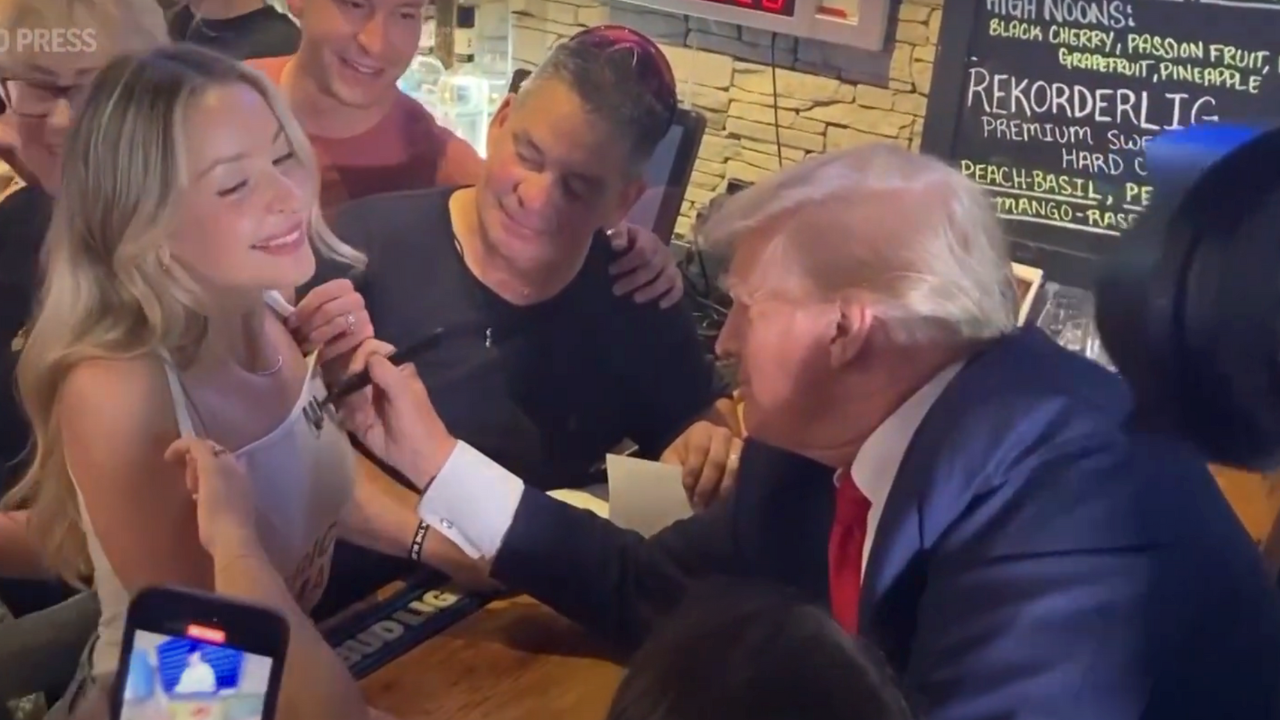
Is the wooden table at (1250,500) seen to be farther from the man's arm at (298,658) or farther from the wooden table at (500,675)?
the man's arm at (298,658)

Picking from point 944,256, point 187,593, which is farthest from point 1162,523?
point 187,593

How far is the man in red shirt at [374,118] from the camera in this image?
1311mm

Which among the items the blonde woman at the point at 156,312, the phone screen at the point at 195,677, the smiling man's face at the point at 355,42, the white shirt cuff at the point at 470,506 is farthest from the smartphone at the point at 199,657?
the smiling man's face at the point at 355,42

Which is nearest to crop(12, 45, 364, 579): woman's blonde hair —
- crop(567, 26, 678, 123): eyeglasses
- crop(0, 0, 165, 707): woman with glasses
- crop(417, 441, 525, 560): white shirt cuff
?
crop(0, 0, 165, 707): woman with glasses

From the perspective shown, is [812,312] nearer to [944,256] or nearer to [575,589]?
[944,256]

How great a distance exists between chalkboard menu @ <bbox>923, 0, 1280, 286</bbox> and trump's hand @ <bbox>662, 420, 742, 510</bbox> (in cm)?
75

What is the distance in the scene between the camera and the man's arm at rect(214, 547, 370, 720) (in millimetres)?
831

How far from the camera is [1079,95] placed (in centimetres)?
184

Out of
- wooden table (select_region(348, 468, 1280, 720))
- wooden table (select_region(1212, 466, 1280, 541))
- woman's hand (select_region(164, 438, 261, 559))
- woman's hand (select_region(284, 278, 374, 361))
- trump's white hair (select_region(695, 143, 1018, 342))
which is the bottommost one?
wooden table (select_region(348, 468, 1280, 720))

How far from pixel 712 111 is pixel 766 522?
112 centimetres

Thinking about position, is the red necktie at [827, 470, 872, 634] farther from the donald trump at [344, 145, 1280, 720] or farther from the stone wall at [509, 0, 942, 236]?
the stone wall at [509, 0, 942, 236]

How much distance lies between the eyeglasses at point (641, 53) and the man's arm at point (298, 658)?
0.69 meters

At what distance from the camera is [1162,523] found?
0.79 m

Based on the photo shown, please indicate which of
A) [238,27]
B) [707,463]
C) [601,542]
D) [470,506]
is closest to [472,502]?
[470,506]
